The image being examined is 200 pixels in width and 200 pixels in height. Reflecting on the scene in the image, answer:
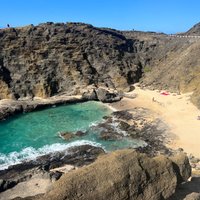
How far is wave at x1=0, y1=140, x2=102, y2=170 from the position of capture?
134 ft

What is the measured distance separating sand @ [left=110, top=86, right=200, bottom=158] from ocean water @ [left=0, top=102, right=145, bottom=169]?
5.27 metres

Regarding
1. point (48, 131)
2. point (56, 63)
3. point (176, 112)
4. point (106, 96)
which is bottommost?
point (48, 131)

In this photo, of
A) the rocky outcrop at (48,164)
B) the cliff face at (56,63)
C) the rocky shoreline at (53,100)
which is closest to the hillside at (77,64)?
the cliff face at (56,63)

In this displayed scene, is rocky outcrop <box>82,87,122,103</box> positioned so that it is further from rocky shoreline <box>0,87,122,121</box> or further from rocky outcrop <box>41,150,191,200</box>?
rocky outcrop <box>41,150,191,200</box>

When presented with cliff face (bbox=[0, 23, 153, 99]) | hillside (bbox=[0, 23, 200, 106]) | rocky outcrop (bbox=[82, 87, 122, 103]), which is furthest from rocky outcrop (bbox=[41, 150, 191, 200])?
cliff face (bbox=[0, 23, 153, 99])

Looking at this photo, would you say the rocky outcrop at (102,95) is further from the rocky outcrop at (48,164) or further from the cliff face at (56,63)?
the rocky outcrop at (48,164)

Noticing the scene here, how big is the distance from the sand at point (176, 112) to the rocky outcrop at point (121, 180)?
68.0 ft

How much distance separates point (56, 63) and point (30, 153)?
111 ft

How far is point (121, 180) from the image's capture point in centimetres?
1888

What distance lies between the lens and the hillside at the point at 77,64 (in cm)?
7025

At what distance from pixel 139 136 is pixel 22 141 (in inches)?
623

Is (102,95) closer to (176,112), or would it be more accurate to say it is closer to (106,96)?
(106,96)

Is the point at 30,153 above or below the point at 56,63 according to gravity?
below

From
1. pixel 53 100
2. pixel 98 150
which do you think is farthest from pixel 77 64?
pixel 98 150
